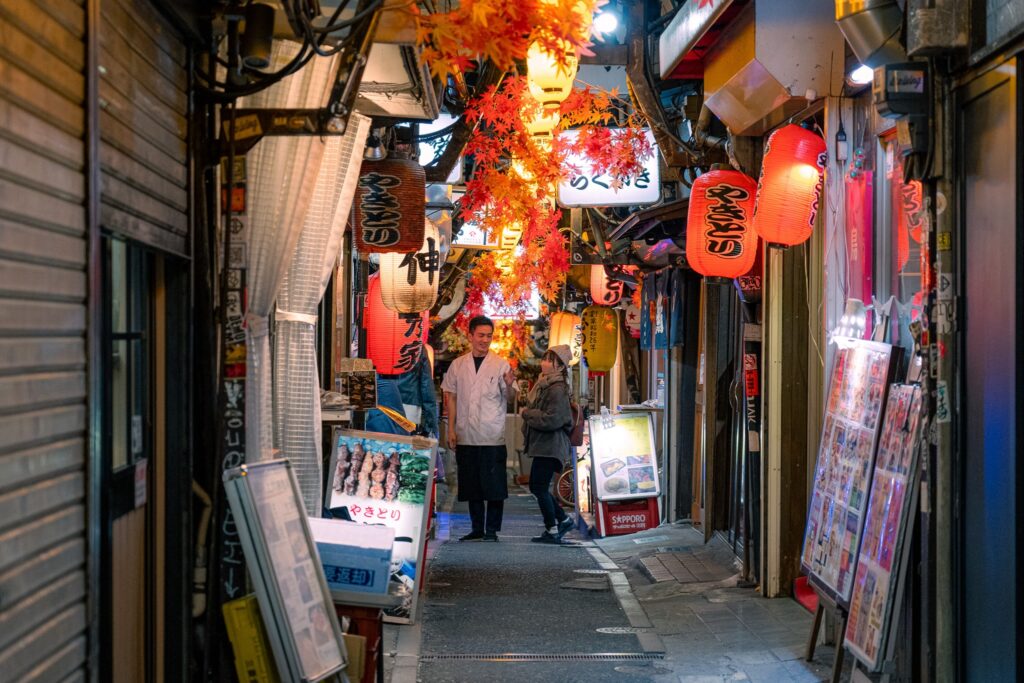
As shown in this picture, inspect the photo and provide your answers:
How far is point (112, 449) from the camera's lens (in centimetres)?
523

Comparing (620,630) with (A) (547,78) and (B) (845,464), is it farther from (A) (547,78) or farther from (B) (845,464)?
(A) (547,78)

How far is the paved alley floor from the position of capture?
8938 millimetres

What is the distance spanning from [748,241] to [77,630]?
8417 mm

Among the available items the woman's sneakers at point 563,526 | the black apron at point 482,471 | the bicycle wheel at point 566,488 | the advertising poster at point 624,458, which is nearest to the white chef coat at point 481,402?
the black apron at point 482,471

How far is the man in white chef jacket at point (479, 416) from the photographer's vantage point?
50.9 feet

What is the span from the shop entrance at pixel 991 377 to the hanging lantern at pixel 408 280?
863 cm

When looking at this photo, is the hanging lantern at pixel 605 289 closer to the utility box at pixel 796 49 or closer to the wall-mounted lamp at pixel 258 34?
the utility box at pixel 796 49

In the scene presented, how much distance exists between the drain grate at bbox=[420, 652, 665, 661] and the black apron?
6.08m

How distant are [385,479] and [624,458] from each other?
8.08 meters

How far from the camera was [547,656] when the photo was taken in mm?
9414

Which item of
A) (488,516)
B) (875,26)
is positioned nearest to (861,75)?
(875,26)

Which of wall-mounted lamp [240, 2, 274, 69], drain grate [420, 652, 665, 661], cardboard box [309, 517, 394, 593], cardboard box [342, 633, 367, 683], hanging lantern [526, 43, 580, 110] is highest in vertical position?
hanging lantern [526, 43, 580, 110]

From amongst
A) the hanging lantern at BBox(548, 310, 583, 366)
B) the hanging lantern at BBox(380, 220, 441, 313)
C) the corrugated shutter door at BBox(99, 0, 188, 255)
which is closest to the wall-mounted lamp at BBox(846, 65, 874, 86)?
the corrugated shutter door at BBox(99, 0, 188, 255)

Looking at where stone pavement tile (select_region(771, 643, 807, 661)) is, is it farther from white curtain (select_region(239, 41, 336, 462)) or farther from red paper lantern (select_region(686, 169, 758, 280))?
white curtain (select_region(239, 41, 336, 462))
